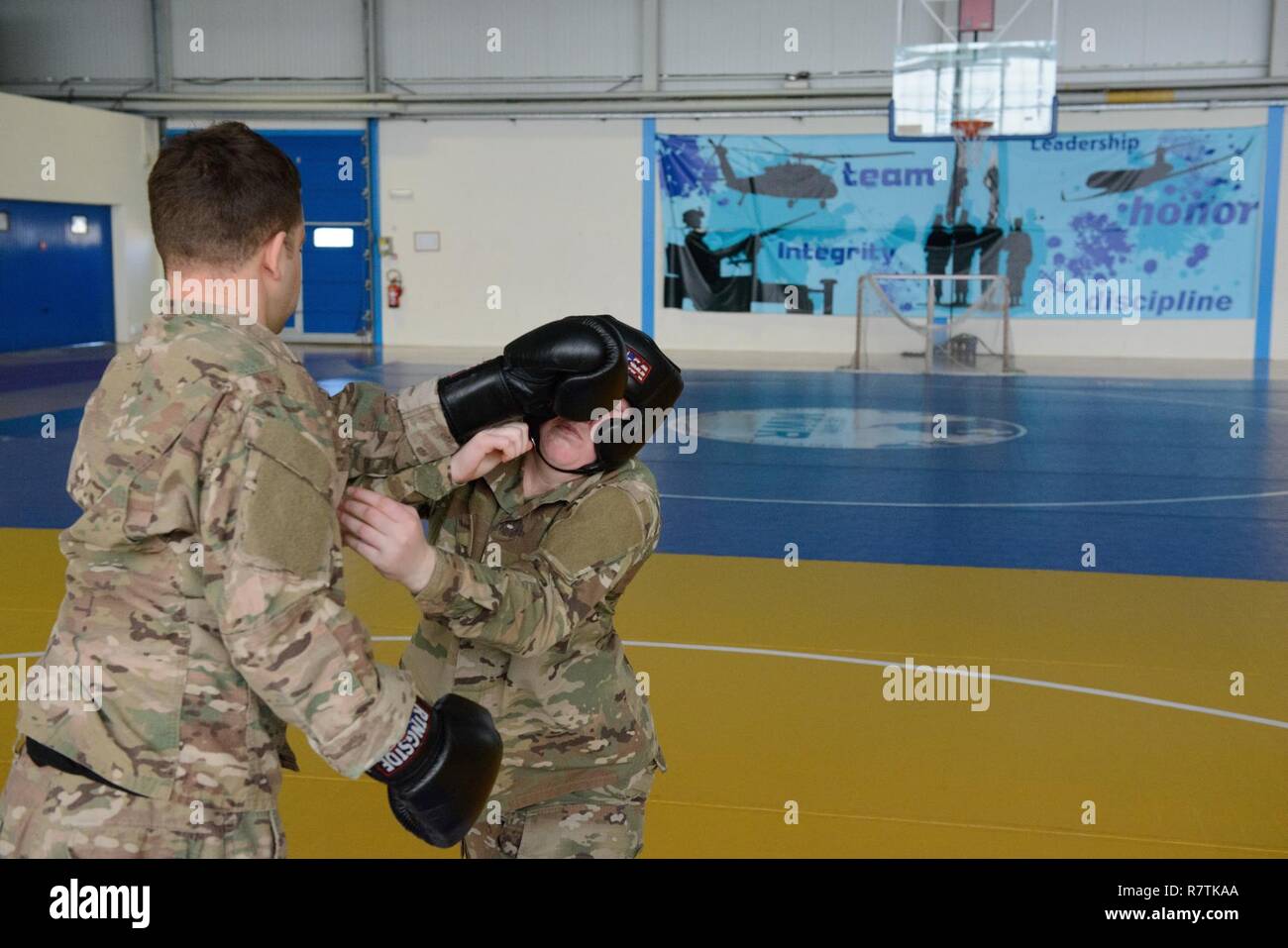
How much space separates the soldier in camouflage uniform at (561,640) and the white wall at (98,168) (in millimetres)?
21579

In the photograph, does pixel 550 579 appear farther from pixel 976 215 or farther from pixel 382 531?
pixel 976 215

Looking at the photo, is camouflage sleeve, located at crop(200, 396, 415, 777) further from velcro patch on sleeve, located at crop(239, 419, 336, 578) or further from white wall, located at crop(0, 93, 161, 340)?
white wall, located at crop(0, 93, 161, 340)

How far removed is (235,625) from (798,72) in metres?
22.6

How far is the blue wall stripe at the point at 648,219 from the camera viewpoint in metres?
23.7

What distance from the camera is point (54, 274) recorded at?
23.4m

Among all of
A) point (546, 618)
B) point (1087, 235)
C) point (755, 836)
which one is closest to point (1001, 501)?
point (755, 836)

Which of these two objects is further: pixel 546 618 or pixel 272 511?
pixel 546 618

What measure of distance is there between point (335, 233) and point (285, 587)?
24167 millimetres

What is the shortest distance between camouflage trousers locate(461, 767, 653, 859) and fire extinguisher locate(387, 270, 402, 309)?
2272cm

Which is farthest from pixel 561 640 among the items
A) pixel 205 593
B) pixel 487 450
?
pixel 205 593

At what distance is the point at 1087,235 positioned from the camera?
22.2 meters

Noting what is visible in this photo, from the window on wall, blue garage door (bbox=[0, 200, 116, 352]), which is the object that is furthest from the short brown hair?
the window on wall
